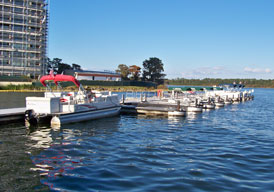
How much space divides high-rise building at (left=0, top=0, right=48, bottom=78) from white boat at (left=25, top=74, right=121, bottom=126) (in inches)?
3058

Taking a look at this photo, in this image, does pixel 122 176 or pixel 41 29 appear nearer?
pixel 122 176

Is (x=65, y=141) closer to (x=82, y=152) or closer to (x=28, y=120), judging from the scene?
(x=82, y=152)

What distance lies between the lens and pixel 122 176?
35.6 feet

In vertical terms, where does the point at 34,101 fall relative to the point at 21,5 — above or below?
below

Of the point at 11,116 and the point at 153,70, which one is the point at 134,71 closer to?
the point at 153,70

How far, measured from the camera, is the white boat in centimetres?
2195

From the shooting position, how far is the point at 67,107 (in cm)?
2361

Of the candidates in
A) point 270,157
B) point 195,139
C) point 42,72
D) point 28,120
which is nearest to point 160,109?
point 195,139

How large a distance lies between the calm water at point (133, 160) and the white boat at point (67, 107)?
1.16m

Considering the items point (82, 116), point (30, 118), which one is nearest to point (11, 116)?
point (30, 118)

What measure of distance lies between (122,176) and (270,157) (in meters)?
8.77

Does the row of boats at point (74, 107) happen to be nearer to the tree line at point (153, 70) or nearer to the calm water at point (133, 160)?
the calm water at point (133, 160)

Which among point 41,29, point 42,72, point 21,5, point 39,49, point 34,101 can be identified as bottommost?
point 34,101

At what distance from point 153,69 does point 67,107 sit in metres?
121
